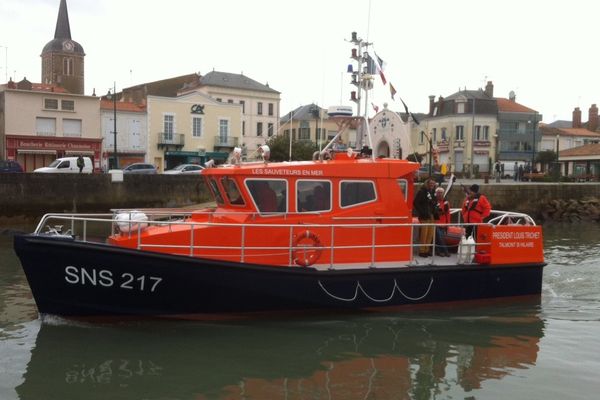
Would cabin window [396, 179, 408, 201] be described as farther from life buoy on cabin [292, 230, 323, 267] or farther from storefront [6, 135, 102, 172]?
storefront [6, 135, 102, 172]

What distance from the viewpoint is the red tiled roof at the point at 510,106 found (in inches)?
2159

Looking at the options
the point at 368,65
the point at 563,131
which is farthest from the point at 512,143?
the point at 368,65

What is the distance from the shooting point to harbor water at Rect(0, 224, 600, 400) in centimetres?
618

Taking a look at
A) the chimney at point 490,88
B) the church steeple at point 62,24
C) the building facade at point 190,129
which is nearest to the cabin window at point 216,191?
the building facade at point 190,129

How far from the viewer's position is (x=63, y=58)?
2817 inches

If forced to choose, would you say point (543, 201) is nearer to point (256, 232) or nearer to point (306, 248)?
point (306, 248)

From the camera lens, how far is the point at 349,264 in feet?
27.8

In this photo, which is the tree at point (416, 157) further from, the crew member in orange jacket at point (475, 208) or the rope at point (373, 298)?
the rope at point (373, 298)

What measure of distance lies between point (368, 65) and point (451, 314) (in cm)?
419

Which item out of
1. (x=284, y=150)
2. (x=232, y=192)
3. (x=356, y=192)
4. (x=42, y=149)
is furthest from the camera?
(x=284, y=150)

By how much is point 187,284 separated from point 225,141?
38485 millimetres

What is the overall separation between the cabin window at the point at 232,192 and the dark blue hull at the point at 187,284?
1.09 meters

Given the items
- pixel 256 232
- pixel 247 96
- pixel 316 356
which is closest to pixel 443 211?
pixel 256 232

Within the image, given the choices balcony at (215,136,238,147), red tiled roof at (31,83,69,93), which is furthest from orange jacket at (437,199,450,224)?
balcony at (215,136,238,147)
